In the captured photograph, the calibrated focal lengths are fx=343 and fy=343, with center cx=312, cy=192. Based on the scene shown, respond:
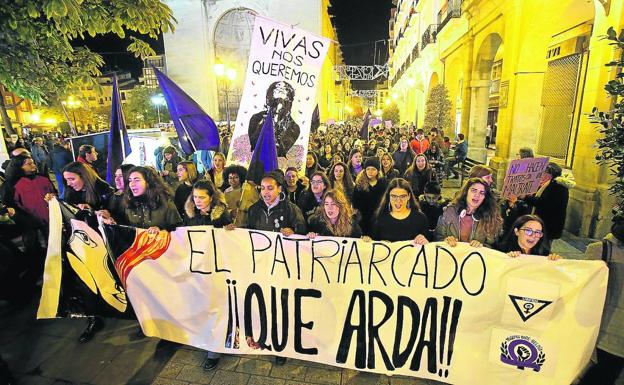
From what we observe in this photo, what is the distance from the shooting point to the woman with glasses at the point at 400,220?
3535mm

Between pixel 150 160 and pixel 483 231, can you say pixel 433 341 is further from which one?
pixel 150 160

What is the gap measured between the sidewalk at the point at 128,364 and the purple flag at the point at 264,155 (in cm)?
217

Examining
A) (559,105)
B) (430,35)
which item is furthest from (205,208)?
(430,35)

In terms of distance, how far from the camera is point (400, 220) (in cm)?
358

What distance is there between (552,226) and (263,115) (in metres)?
4.15

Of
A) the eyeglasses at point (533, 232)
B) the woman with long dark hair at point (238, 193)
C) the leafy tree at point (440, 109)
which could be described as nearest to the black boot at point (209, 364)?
the woman with long dark hair at point (238, 193)

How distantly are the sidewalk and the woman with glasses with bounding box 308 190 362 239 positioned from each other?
4.25ft

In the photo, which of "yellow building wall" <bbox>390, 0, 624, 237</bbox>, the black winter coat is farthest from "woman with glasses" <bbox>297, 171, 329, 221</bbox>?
"yellow building wall" <bbox>390, 0, 624, 237</bbox>

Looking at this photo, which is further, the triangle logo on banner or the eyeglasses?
the eyeglasses

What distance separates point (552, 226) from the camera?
4.36 metres

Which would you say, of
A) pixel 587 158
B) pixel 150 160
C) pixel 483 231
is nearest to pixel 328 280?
pixel 483 231

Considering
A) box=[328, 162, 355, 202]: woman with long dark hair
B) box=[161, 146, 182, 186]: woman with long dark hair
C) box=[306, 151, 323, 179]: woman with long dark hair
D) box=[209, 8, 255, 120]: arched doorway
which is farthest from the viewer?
box=[209, 8, 255, 120]: arched doorway

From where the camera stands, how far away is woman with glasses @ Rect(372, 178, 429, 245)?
3535 mm

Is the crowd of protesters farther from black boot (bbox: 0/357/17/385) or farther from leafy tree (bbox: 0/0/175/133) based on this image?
leafy tree (bbox: 0/0/175/133)
